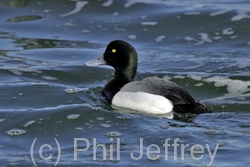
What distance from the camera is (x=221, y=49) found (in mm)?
13406

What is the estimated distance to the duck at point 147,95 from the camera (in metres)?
9.07

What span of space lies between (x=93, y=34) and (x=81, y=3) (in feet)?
7.03

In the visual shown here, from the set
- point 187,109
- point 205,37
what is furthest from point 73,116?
point 205,37

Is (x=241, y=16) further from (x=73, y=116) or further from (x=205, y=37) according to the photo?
(x=73, y=116)

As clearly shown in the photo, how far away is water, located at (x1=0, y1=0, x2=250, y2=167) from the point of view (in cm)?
761

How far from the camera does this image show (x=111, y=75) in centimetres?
1170

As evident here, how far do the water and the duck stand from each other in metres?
0.21

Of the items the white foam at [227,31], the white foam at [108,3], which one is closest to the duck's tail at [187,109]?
the white foam at [227,31]

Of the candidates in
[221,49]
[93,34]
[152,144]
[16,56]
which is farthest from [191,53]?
[152,144]

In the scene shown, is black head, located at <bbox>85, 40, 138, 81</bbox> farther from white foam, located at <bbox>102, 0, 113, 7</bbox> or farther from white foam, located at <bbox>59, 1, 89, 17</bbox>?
white foam, located at <bbox>102, 0, 113, 7</bbox>

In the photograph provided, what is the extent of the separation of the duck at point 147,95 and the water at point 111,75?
21cm

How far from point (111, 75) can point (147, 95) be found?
8.23ft

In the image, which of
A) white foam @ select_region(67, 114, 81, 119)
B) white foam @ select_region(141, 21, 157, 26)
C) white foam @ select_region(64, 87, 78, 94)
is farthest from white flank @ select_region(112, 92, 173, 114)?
white foam @ select_region(141, 21, 157, 26)

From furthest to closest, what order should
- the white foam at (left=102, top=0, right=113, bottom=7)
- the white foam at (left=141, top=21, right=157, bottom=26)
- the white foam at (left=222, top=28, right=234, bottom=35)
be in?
the white foam at (left=102, top=0, right=113, bottom=7) → the white foam at (left=141, top=21, right=157, bottom=26) → the white foam at (left=222, top=28, right=234, bottom=35)
